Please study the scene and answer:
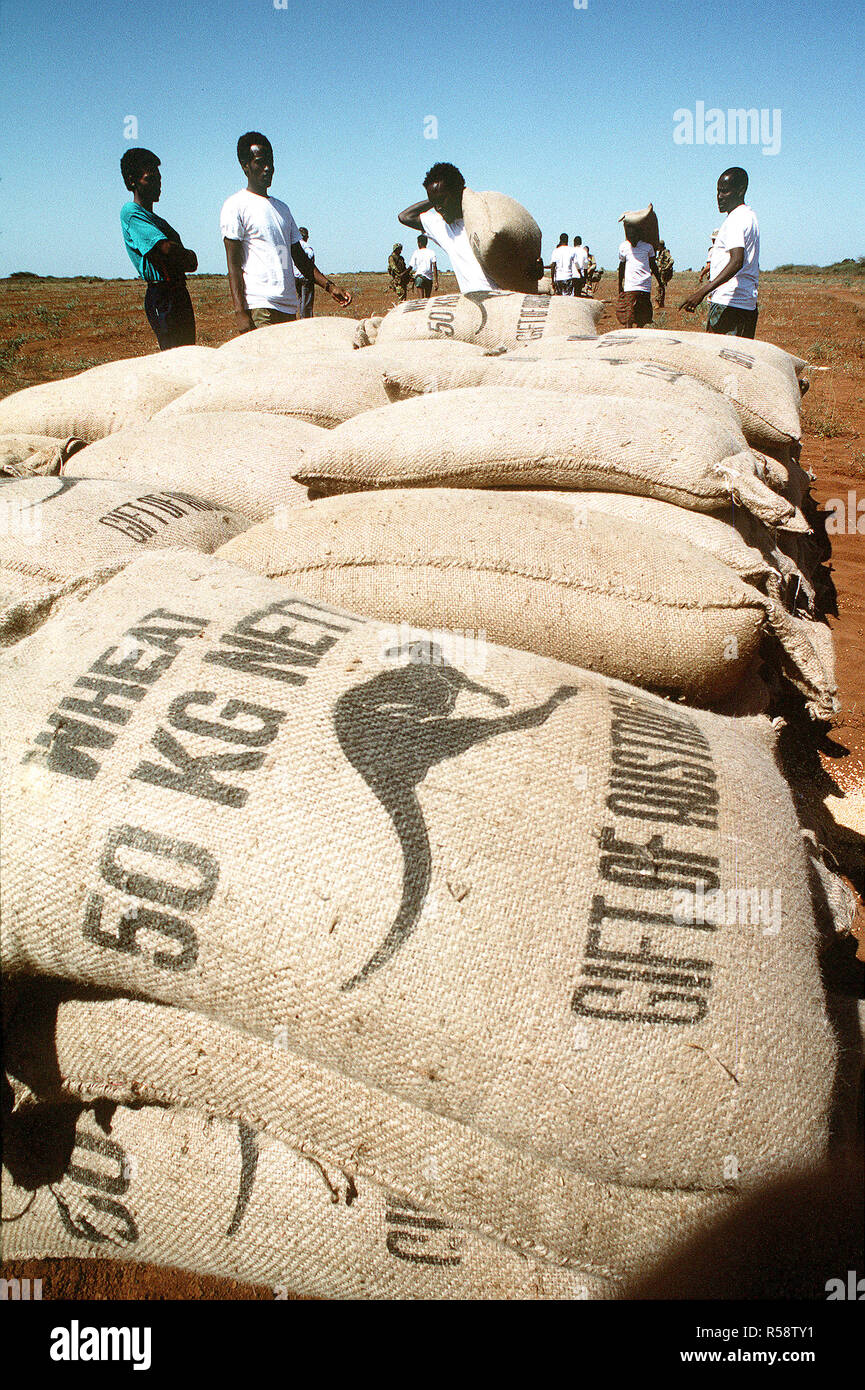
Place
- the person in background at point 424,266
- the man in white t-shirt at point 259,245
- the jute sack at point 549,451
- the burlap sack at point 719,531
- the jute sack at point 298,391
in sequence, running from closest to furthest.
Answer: the burlap sack at point 719,531, the jute sack at point 549,451, the jute sack at point 298,391, the man in white t-shirt at point 259,245, the person in background at point 424,266

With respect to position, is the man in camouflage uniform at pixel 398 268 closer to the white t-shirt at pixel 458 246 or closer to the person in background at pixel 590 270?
the person in background at pixel 590 270

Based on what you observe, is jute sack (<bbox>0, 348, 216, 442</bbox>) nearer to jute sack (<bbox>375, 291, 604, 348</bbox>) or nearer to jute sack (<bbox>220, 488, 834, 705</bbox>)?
jute sack (<bbox>375, 291, 604, 348</bbox>)

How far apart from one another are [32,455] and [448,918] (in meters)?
2.37

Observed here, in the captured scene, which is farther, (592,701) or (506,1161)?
(592,701)

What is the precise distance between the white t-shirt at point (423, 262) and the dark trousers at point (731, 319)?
389 inches

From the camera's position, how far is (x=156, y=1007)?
1.10m

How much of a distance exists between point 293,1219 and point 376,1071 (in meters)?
0.39

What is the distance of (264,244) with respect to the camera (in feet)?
13.4

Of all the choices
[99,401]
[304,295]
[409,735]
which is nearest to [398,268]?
[304,295]

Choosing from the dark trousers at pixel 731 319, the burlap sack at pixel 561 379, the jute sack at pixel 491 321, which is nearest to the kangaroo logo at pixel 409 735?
the burlap sack at pixel 561 379

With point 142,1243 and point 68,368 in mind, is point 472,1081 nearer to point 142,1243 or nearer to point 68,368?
point 142,1243

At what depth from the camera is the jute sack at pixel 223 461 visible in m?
2.20

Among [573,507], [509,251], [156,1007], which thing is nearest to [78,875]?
[156,1007]

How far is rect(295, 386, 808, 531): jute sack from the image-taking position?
1917 mm
